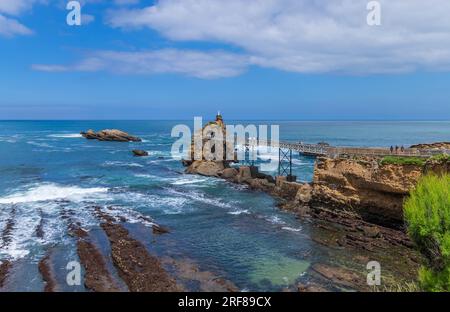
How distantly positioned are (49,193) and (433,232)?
41577mm

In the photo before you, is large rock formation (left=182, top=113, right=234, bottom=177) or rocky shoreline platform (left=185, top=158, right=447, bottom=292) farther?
large rock formation (left=182, top=113, right=234, bottom=177)

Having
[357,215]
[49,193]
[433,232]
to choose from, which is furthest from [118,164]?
[433,232]

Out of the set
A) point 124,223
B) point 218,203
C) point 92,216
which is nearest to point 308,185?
point 218,203

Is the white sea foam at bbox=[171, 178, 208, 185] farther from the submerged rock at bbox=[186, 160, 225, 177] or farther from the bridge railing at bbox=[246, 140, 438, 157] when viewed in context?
the bridge railing at bbox=[246, 140, 438, 157]

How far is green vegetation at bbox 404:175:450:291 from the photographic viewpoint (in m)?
16.1

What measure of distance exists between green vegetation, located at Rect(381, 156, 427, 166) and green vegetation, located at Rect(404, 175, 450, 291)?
11977 millimetres

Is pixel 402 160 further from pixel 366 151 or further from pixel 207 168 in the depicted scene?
pixel 207 168

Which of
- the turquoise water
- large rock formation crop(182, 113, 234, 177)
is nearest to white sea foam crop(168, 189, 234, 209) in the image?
the turquoise water

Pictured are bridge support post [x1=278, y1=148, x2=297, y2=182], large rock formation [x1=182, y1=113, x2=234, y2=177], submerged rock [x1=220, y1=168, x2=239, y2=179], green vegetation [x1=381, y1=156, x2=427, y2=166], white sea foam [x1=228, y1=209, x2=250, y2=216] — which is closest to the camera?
A: green vegetation [x1=381, y1=156, x2=427, y2=166]

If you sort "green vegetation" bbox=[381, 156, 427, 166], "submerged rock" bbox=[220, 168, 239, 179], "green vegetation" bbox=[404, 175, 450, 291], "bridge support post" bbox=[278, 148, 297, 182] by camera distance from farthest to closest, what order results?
"submerged rock" bbox=[220, 168, 239, 179] < "bridge support post" bbox=[278, 148, 297, 182] < "green vegetation" bbox=[381, 156, 427, 166] < "green vegetation" bbox=[404, 175, 450, 291]

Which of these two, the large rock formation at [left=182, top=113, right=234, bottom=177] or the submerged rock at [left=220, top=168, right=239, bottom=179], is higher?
the large rock formation at [left=182, top=113, right=234, bottom=177]

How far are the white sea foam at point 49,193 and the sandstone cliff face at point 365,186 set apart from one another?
26941 millimetres

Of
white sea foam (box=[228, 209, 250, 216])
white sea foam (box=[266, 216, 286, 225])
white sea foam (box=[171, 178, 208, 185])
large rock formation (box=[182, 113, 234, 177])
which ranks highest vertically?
large rock formation (box=[182, 113, 234, 177])
